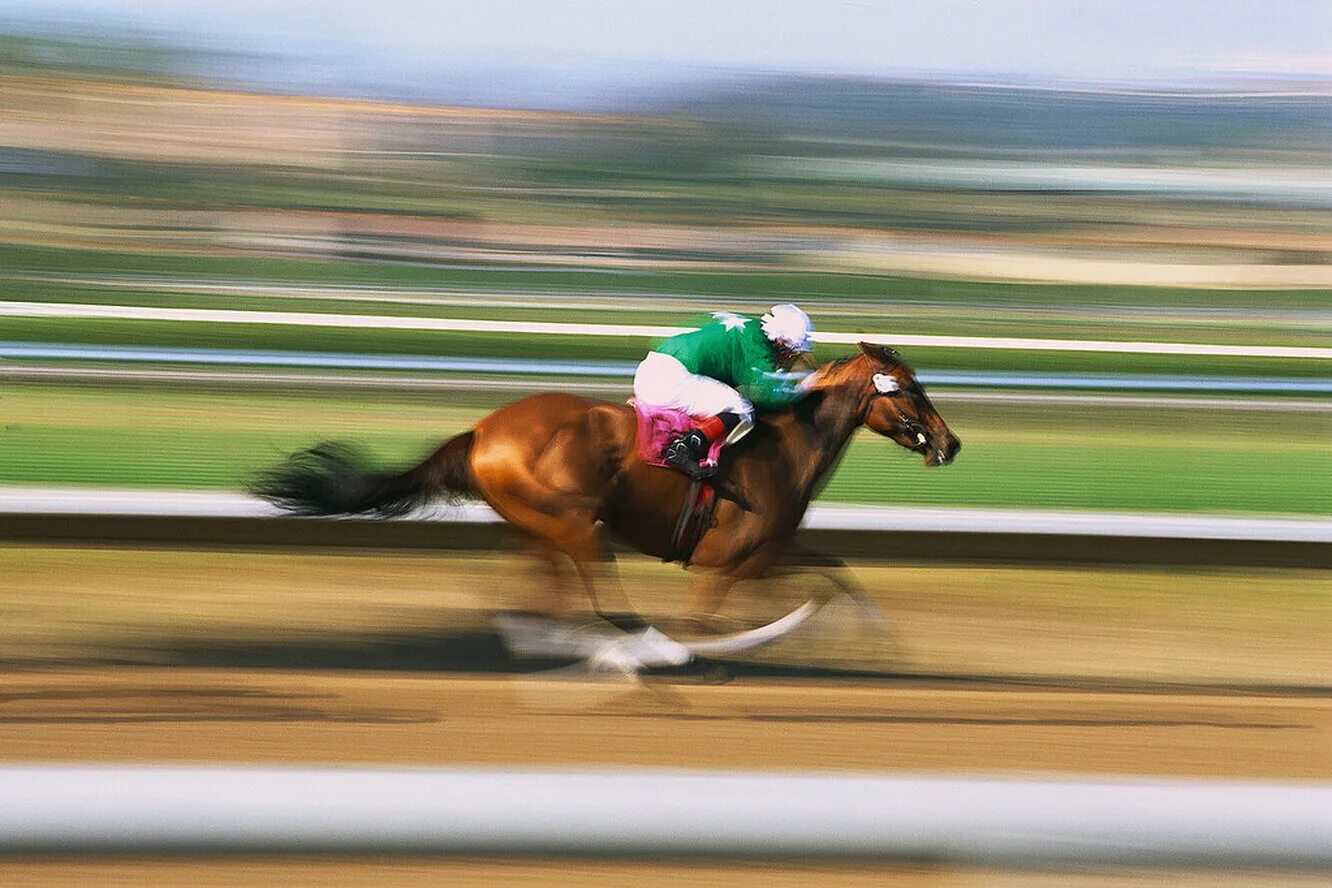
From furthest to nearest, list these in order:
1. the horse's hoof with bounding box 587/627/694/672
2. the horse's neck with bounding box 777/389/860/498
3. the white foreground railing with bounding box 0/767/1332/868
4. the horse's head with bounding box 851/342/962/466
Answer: the horse's head with bounding box 851/342/962/466 < the horse's neck with bounding box 777/389/860/498 < the horse's hoof with bounding box 587/627/694/672 < the white foreground railing with bounding box 0/767/1332/868

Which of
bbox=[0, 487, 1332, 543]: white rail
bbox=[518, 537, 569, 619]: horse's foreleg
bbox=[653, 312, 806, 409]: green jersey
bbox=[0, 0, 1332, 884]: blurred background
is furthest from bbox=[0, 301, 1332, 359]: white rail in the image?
bbox=[518, 537, 569, 619]: horse's foreleg

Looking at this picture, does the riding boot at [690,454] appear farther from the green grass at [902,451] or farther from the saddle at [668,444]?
the green grass at [902,451]

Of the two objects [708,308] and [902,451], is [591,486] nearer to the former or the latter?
[902,451]

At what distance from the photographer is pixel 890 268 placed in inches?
593

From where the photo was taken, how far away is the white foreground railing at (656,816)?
1.59 m

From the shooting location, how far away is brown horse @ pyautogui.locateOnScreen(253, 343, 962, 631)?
4.39 meters

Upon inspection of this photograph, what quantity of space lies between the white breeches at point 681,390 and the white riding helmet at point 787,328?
215mm

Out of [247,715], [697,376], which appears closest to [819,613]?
[697,376]

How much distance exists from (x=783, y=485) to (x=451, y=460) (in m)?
0.95

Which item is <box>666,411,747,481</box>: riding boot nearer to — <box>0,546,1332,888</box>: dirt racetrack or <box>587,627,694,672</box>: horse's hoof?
<box>587,627,694,672</box>: horse's hoof

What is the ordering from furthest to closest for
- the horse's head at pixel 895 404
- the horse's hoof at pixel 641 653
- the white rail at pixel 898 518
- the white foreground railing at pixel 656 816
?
the white rail at pixel 898 518 → the horse's head at pixel 895 404 → the horse's hoof at pixel 641 653 → the white foreground railing at pixel 656 816

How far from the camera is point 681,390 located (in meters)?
4.43

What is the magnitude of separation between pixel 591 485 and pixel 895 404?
3.22 ft

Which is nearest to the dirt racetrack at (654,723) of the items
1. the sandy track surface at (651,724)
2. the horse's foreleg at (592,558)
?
the sandy track surface at (651,724)
